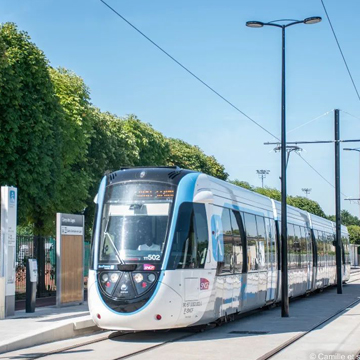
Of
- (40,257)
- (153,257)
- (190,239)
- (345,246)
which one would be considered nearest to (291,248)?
(40,257)

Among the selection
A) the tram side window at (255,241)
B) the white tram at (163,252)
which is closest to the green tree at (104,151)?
the tram side window at (255,241)

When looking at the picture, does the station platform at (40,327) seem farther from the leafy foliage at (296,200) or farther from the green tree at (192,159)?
the leafy foliage at (296,200)

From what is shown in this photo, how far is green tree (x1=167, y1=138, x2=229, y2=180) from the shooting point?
64312 millimetres

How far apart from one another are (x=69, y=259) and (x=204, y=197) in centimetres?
730

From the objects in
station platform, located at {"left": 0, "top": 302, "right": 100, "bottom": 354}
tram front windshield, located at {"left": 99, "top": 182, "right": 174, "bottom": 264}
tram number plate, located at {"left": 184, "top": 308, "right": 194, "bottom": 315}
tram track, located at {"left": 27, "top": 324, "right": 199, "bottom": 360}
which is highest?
tram front windshield, located at {"left": 99, "top": 182, "right": 174, "bottom": 264}

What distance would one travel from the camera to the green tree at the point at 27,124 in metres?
26.7

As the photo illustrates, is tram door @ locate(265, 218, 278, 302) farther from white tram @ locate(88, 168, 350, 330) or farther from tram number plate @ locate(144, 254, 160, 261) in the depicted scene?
tram number plate @ locate(144, 254, 160, 261)

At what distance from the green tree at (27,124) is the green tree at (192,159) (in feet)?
112

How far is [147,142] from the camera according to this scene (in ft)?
164

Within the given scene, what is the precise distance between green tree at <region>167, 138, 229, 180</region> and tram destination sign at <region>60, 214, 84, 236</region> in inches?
1606

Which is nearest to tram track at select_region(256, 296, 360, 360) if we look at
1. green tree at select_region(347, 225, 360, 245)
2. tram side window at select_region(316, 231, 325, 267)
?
tram side window at select_region(316, 231, 325, 267)

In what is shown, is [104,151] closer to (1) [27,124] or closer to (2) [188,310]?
(1) [27,124]

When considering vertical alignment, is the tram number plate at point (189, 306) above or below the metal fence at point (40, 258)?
below

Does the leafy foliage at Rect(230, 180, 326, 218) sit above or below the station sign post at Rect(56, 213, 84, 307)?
above
